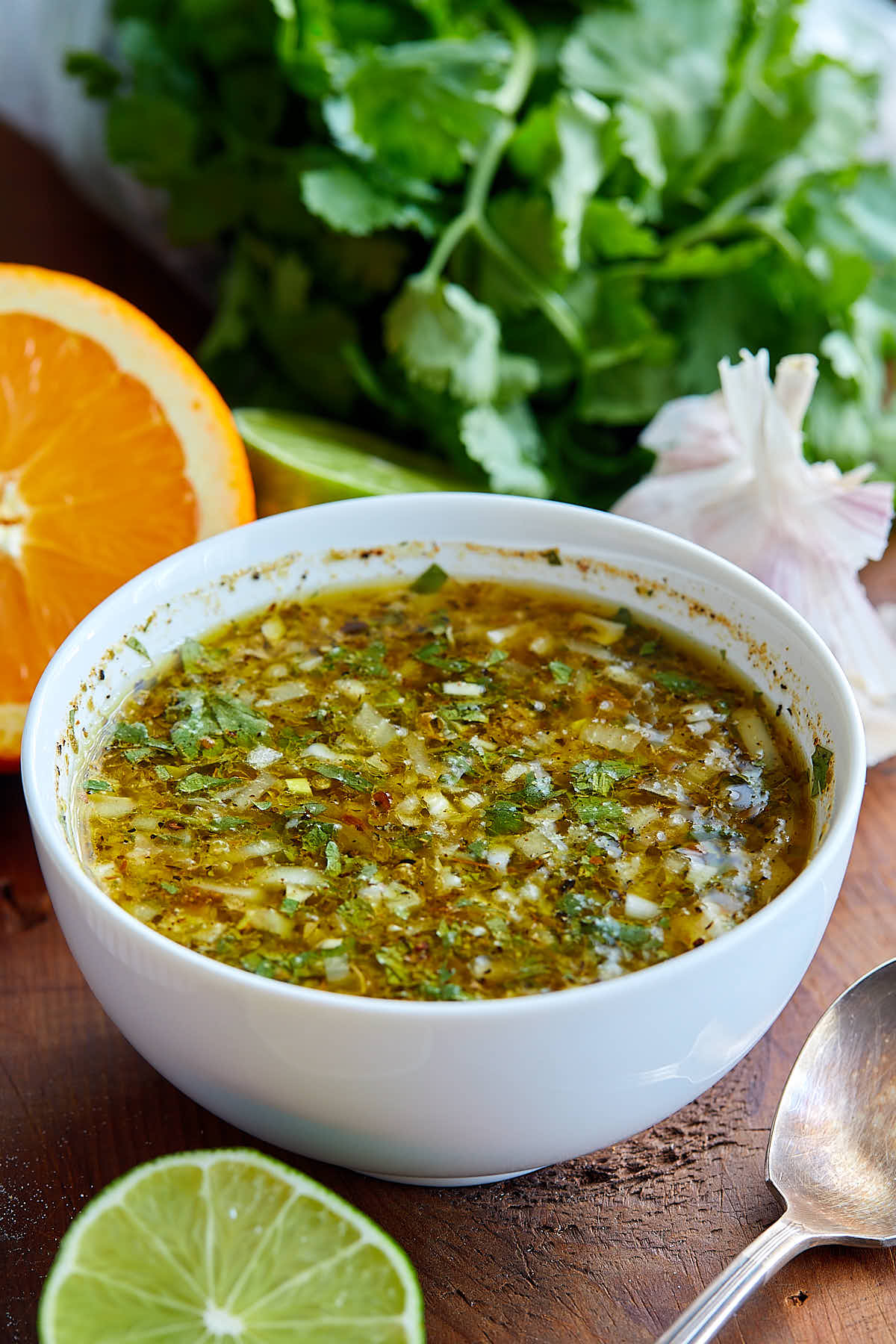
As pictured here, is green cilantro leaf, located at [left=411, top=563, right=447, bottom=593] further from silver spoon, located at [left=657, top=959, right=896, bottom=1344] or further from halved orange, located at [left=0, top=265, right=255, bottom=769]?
silver spoon, located at [left=657, top=959, right=896, bottom=1344]

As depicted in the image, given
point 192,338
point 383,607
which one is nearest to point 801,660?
point 383,607

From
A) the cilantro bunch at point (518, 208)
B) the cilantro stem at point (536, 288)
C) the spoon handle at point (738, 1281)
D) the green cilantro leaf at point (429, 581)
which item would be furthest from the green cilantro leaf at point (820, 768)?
the cilantro stem at point (536, 288)

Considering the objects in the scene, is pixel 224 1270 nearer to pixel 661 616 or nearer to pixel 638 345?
pixel 661 616

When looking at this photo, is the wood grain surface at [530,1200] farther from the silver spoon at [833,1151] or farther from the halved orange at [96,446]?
the halved orange at [96,446]

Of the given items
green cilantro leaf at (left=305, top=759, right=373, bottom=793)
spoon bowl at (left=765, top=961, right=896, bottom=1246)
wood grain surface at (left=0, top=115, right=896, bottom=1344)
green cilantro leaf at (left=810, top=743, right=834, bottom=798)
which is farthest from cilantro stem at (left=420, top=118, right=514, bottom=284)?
spoon bowl at (left=765, top=961, right=896, bottom=1246)

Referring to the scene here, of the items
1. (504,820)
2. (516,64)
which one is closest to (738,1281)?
(504,820)
